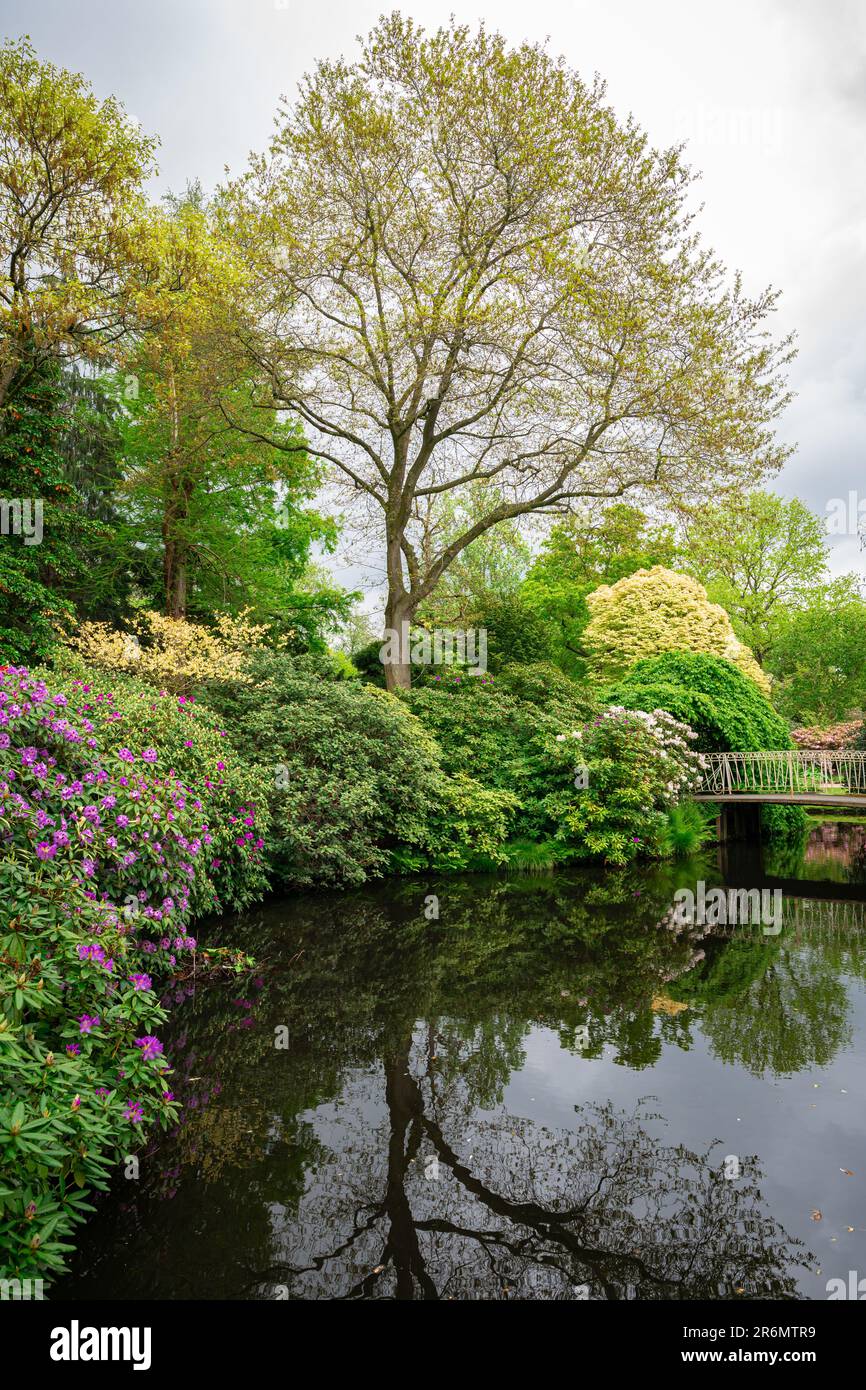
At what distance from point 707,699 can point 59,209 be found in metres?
15.0

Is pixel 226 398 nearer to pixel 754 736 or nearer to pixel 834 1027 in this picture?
pixel 754 736

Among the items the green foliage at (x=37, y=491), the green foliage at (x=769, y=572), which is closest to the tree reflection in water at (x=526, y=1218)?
→ the green foliage at (x=37, y=491)

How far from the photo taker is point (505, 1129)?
426 centimetres

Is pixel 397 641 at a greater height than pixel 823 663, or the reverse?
pixel 823 663

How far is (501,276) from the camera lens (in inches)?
531

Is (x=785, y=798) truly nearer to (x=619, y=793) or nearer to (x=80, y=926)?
(x=619, y=793)

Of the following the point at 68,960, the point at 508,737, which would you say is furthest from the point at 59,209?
the point at 68,960

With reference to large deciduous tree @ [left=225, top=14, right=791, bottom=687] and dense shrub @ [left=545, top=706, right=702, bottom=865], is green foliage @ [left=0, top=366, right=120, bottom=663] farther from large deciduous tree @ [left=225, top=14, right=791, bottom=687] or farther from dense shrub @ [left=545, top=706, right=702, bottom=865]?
dense shrub @ [left=545, top=706, right=702, bottom=865]

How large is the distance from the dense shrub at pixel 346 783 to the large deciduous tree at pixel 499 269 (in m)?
3.60

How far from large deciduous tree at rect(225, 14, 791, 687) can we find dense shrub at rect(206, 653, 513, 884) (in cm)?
360

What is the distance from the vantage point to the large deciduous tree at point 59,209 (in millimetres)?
12164

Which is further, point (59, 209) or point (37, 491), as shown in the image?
point (59, 209)

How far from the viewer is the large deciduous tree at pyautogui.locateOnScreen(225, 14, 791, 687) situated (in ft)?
42.8

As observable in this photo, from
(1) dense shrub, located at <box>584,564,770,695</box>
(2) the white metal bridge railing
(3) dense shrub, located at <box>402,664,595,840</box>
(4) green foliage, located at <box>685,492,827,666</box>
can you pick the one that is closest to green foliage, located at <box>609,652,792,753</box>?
(2) the white metal bridge railing
